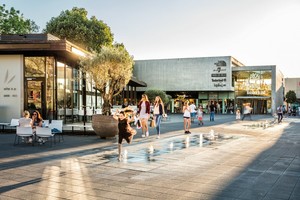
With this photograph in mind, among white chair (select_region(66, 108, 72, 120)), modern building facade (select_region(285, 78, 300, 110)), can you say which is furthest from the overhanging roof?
modern building facade (select_region(285, 78, 300, 110))

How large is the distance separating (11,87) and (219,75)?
134 ft

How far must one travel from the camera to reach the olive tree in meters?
14.9

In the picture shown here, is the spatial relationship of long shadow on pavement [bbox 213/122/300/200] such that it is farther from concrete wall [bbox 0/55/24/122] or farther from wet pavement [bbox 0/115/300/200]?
concrete wall [bbox 0/55/24/122]

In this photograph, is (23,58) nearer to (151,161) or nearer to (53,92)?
(53,92)

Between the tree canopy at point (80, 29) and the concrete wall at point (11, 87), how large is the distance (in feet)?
73.9

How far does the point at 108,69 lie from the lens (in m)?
15.1

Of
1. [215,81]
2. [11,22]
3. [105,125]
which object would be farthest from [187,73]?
[105,125]

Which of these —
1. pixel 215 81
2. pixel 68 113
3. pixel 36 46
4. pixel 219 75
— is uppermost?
pixel 219 75

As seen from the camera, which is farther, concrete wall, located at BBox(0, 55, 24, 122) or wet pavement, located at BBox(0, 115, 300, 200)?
concrete wall, located at BBox(0, 55, 24, 122)

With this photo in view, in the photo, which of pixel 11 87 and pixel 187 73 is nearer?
pixel 11 87

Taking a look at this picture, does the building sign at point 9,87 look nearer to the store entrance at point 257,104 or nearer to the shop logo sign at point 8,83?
the shop logo sign at point 8,83

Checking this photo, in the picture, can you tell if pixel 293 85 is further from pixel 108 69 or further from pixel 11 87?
pixel 108 69

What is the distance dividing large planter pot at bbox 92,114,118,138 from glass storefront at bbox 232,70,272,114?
4616cm

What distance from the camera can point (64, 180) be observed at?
6605mm
